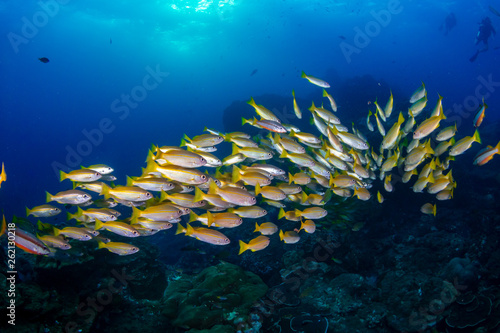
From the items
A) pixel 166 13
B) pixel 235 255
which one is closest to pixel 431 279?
pixel 235 255

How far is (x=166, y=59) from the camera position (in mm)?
75375

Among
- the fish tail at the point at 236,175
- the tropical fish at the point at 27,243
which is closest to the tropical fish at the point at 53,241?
the tropical fish at the point at 27,243

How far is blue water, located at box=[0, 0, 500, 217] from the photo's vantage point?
41906 mm

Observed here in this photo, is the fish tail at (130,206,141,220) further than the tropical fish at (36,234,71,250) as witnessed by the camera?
No

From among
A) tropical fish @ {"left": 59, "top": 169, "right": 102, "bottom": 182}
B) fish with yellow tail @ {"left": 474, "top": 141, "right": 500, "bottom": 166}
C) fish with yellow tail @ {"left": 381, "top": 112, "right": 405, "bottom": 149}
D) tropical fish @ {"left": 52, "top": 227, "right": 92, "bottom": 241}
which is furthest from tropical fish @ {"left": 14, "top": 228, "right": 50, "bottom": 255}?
fish with yellow tail @ {"left": 474, "top": 141, "right": 500, "bottom": 166}

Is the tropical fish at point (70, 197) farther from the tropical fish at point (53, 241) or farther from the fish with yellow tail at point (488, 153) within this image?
the fish with yellow tail at point (488, 153)

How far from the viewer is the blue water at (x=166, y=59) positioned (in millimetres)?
41906

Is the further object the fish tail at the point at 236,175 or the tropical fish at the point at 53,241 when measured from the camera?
the fish tail at the point at 236,175

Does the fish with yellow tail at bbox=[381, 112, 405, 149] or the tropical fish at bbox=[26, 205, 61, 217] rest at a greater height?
the tropical fish at bbox=[26, 205, 61, 217]

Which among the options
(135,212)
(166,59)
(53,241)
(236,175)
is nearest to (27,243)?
(53,241)

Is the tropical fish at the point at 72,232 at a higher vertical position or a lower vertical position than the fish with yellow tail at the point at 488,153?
higher

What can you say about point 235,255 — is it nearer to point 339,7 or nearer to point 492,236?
point 492,236

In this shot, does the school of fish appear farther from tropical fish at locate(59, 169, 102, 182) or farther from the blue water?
the blue water

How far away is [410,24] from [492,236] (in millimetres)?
76197
